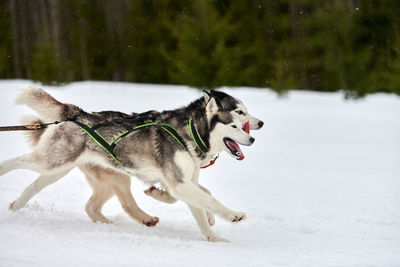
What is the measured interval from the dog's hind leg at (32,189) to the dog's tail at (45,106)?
534mm

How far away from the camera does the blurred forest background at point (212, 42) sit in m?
16.0

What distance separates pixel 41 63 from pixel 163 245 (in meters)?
15.1

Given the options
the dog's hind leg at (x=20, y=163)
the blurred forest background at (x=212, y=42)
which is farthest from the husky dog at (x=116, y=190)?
the blurred forest background at (x=212, y=42)

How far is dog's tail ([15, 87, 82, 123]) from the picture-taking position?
457cm

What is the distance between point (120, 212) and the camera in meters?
5.41

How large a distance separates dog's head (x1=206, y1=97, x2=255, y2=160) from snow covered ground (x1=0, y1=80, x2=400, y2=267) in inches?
35.2

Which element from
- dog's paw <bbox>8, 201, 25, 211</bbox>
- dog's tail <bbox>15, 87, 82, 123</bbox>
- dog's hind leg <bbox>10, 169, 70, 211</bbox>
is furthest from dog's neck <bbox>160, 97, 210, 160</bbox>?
dog's paw <bbox>8, 201, 25, 211</bbox>

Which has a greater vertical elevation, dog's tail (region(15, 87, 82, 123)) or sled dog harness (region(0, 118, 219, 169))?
dog's tail (region(15, 87, 82, 123))

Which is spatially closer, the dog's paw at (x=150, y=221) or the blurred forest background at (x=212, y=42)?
the dog's paw at (x=150, y=221)

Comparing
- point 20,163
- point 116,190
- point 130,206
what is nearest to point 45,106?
point 20,163

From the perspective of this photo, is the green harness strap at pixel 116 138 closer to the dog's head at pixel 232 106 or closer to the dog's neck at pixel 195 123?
the dog's neck at pixel 195 123

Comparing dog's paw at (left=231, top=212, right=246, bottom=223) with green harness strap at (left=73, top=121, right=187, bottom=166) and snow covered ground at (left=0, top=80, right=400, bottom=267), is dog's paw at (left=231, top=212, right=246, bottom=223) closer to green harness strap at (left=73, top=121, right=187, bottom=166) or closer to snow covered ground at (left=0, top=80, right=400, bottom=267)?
snow covered ground at (left=0, top=80, right=400, bottom=267)

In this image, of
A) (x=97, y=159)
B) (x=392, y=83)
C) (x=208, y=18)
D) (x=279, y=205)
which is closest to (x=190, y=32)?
(x=208, y=18)

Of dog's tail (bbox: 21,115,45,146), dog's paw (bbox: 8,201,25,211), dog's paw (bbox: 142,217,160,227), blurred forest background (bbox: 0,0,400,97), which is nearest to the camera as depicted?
dog's paw (bbox: 8,201,25,211)
